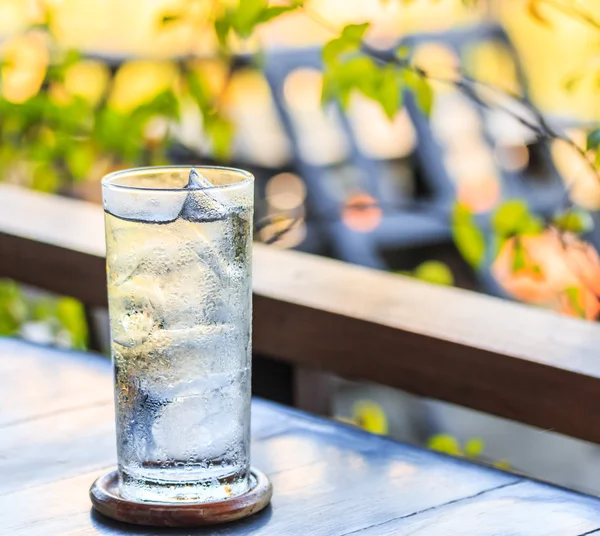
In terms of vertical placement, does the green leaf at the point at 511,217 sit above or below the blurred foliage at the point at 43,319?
above

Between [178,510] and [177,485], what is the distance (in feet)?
0.07

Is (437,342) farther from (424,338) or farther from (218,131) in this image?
(218,131)

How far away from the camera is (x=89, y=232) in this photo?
61.1 inches

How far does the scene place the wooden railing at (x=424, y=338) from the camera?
100 centimetres

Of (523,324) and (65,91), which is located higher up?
(65,91)

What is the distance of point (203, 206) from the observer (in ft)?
2.53

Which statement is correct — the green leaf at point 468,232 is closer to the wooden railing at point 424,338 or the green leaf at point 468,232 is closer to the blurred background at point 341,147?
the blurred background at point 341,147

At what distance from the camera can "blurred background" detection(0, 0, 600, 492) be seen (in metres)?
1.99

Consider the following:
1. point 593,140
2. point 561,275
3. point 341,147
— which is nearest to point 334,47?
point 593,140

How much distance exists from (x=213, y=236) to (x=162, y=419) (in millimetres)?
142

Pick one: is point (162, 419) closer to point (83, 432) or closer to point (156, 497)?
point (156, 497)

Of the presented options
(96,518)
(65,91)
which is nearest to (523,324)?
(96,518)

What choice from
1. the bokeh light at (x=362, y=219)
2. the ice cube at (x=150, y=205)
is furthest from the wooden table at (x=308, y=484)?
the bokeh light at (x=362, y=219)

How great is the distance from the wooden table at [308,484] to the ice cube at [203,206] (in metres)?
0.23
